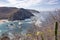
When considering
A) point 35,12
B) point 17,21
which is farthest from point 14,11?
point 35,12

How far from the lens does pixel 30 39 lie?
2033 mm

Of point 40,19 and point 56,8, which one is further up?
point 56,8

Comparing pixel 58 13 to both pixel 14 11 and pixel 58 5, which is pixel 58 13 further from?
pixel 14 11

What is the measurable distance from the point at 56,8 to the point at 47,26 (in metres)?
0.32

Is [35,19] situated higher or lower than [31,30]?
higher

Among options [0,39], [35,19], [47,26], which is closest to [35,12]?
[35,19]

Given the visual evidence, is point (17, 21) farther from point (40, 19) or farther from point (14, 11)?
point (40, 19)

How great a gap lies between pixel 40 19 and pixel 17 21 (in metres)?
0.34

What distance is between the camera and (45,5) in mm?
2176

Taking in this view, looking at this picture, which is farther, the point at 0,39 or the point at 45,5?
the point at 45,5

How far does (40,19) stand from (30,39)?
0.33 meters

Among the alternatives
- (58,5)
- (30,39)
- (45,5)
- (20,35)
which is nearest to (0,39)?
(20,35)

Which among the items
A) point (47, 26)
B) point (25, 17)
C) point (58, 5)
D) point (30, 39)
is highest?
point (58, 5)

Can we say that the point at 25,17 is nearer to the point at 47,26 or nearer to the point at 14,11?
the point at 14,11
